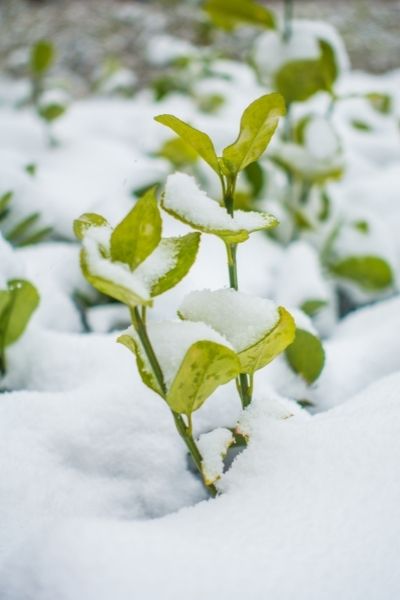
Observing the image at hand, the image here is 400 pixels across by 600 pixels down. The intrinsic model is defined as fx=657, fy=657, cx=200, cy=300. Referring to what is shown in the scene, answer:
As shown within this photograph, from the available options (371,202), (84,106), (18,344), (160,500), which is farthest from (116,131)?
(160,500)

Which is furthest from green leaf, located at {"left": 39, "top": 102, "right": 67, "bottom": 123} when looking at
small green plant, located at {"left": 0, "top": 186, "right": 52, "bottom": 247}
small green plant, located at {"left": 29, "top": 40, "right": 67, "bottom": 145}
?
small green plant, located at {"left": 0, "top": 186, "right": 52, "bottom": 247}

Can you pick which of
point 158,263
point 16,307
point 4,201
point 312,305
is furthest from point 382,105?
point 158,263

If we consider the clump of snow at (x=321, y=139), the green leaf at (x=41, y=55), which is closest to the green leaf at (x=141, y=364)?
the clump of snow at (x=321, y=139)

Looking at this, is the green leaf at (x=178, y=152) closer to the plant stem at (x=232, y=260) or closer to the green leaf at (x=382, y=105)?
the plant stem at (x=232, y=260)

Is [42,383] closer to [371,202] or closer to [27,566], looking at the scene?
[27,566]

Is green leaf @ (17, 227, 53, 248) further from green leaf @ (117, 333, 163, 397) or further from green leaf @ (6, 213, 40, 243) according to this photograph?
green leaf @ (117, 333, 163, 397)

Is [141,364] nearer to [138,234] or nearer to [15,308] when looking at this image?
[138,234]
